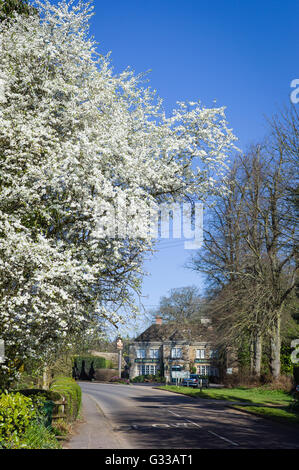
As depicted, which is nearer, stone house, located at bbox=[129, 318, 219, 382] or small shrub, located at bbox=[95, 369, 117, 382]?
small shrub, located at bbox=[95, 369, 117, 382]

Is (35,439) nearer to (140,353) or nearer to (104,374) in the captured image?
(104,374)

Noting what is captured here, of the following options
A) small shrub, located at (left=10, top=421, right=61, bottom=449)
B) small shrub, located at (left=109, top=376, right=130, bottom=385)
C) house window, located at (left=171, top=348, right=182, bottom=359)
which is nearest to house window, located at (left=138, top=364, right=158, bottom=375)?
house window, located at (left=171, top=348, right=182, bottom=359)

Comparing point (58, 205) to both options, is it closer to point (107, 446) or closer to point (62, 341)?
point (62, 341)

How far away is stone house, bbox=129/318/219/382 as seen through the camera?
253 feet

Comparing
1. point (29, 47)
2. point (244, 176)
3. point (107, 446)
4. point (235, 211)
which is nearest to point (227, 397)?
point (235, 211)

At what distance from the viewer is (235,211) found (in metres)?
38.1

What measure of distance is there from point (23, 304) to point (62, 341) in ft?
5.83

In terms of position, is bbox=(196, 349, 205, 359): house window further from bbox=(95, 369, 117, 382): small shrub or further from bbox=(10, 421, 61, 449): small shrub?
bbox=(10, 421, 61, 449): small shrub

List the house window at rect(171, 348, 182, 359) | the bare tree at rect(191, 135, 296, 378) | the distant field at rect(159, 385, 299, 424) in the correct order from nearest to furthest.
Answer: the distant field at rect(159, 385, 299, 424)
the bare tree at rect(191, 135, 296, 378)
the house window at rect(171, 348, 182, 359)

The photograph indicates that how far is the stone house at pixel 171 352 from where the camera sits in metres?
77.2

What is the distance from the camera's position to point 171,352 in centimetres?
7850

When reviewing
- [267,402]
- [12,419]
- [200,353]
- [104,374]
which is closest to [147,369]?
[104,374]

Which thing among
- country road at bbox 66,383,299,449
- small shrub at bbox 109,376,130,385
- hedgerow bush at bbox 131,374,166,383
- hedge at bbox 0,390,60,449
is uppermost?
hedge at bbox 0,390,60,449

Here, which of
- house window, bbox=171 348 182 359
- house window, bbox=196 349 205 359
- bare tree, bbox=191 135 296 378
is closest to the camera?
bare tree, bbox=191 135 296 378
